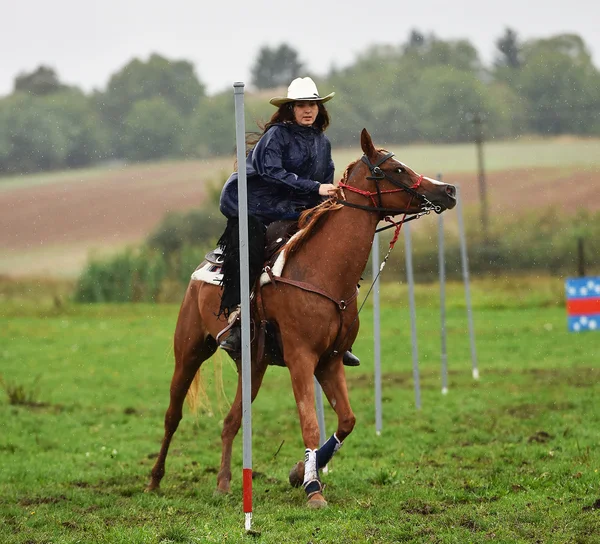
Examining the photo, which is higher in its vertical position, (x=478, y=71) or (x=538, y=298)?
(x=478, y=71)

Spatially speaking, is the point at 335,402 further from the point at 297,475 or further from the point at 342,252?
the point at 342,252

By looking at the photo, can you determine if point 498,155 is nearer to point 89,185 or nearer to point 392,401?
point 89,185

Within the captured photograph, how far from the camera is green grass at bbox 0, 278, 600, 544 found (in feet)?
24.1

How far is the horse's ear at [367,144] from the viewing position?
8219mm

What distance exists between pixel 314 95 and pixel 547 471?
384cm

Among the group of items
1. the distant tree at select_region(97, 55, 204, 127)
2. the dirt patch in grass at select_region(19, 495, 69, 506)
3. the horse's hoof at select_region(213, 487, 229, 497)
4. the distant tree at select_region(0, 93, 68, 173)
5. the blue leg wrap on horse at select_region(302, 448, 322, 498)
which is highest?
the distant tree at select_region(97, 55, 204, 127)

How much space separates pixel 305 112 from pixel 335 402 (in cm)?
241

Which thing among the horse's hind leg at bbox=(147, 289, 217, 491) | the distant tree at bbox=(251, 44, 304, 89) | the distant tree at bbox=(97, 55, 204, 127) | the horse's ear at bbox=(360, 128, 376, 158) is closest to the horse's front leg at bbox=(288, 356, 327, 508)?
the horse's ear at bbox=(360, 128, 376, 158)

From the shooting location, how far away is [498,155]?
4059cm

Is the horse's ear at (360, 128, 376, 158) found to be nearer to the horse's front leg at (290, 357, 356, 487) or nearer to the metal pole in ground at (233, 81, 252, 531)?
the metal pole in ground at (233, 81, 252, 531)

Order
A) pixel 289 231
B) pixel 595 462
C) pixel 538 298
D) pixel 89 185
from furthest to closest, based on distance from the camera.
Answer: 1. pixel 89 185
2. pixel 538 298
3. pixel 595 462
4. pixel 289 231

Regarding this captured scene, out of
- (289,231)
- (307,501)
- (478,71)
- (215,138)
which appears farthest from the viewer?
(478,71)

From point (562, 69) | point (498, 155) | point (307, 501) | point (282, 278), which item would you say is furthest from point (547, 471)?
point (562, 69)

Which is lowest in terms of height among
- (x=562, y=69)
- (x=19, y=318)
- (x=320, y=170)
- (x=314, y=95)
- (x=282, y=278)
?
(x=19, y=318)
